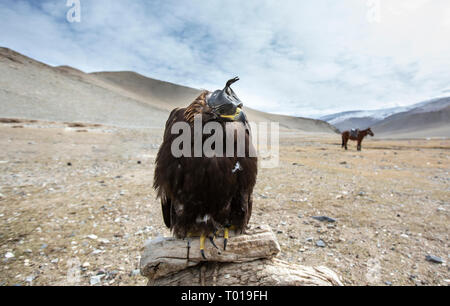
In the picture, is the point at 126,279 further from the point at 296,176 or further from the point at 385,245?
the point at 296,176

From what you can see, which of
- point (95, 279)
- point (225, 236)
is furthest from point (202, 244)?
point (95, 279)

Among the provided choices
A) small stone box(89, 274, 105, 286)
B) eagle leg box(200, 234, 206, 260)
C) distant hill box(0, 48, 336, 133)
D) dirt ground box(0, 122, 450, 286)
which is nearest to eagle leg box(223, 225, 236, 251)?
eagle leg box(200, 234, 206, 260)

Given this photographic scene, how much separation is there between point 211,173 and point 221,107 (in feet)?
2.03

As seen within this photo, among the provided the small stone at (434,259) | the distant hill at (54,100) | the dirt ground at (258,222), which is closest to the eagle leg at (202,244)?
the dirt ground at (258,222)

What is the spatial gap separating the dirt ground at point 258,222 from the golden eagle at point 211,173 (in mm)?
1625

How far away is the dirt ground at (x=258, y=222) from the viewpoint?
10.3 feet

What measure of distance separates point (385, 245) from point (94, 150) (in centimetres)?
1396

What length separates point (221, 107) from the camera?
2.00 metres

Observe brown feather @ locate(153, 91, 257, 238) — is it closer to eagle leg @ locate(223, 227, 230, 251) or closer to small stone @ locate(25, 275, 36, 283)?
eagle leg @ locate(223, 227, 230, 251)

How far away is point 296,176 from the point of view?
8641mm

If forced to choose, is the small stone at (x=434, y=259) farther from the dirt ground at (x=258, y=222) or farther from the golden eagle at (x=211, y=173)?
the golden eagle at (x=211, y=173)

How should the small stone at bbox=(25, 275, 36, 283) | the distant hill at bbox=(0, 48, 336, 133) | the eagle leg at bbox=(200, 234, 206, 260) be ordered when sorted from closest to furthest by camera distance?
the eagle leg at bbox=(200, 234, 206, 260) → the small stone at bbox=(25, 275, 36, 283) → the distant hill at bbox=(0, 48, 336, 133)

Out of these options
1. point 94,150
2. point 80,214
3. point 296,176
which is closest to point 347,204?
point 296,176

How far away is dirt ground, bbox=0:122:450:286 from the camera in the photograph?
3150 millimetres
